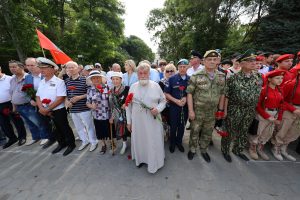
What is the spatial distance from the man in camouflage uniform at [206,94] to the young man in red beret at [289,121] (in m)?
1.41

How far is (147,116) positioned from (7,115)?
13.8ft

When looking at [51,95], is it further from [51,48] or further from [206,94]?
[206,94]

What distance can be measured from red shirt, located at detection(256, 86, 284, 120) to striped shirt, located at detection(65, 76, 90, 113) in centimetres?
381

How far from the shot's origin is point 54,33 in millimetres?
14492

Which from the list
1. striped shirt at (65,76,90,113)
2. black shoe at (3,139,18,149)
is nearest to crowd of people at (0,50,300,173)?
striped shirt at (65,76,90,113)

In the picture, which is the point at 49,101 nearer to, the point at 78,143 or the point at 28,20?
the point at 78,143

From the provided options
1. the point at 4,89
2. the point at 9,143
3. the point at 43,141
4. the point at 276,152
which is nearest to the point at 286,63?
the point at 276,152

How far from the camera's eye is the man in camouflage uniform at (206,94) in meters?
3.05

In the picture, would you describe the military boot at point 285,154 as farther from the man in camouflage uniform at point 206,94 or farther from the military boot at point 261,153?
the man in camouflage uniform at point 206,94

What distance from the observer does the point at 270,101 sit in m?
3.11

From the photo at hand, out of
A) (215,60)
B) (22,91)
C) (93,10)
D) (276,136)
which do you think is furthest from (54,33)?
(276,136)

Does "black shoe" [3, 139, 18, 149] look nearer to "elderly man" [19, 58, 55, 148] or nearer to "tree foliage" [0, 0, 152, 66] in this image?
"elderly man" [19, 58, 55, 148]

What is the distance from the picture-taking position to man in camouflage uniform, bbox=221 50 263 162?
2.99 metres

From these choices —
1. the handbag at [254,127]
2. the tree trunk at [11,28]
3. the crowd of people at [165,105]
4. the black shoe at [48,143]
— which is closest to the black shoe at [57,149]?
the crowd of people at [165,105]
